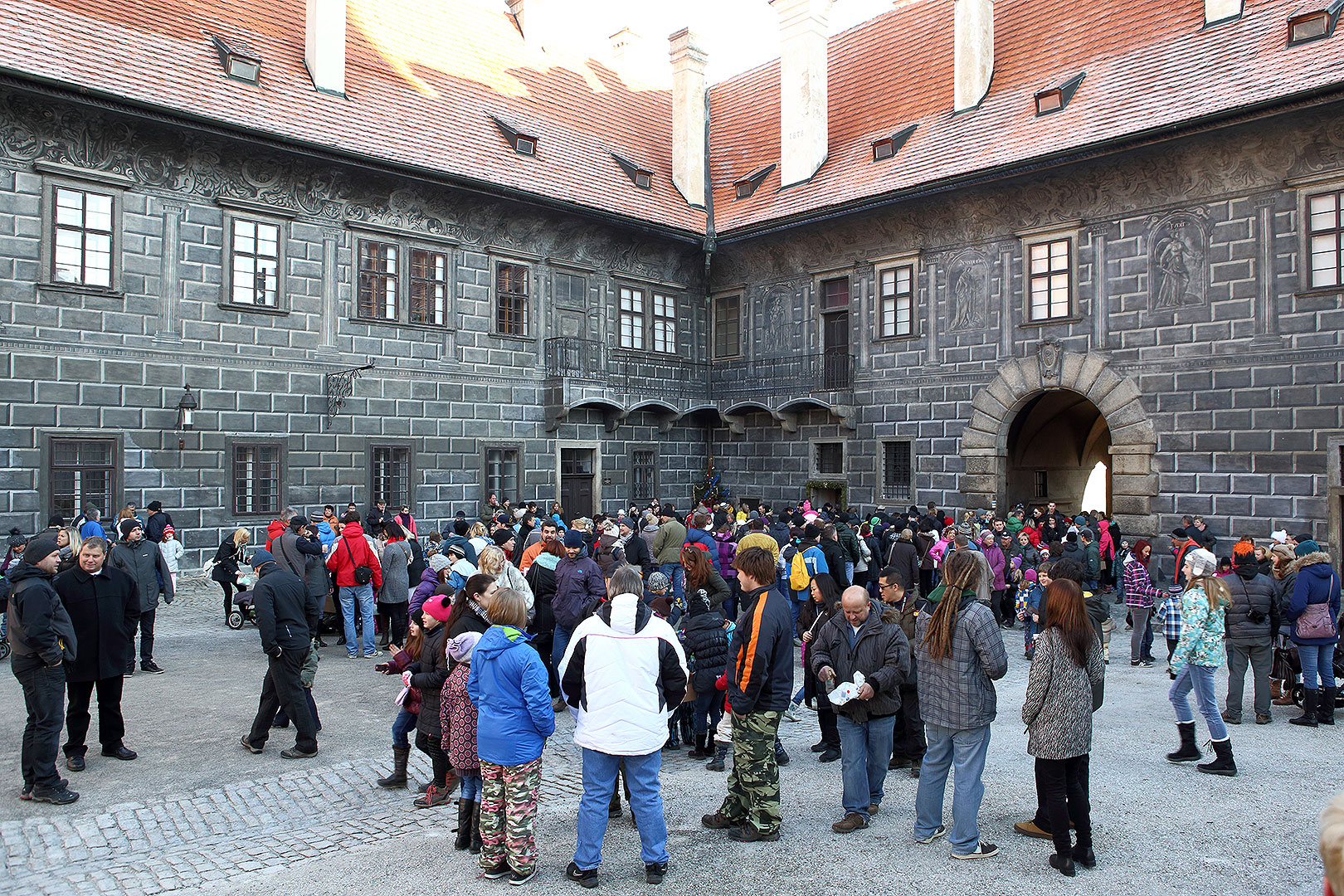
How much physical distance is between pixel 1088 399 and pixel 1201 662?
489 inches

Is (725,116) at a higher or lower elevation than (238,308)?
higher

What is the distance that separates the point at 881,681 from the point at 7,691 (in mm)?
9019

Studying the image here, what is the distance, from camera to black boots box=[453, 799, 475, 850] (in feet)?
19.0

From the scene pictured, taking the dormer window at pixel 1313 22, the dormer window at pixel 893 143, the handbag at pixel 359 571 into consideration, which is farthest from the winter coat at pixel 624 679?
the dormer window at pixel 893 143

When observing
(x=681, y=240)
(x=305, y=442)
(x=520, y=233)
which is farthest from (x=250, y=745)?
(x=681, y=240)

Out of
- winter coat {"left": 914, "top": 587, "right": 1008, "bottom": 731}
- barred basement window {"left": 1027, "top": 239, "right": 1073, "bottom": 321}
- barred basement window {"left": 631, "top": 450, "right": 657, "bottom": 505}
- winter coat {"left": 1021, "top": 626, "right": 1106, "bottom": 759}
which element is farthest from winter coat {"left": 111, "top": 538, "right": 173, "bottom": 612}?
barred basement window {"left": 1027, "top": 239, "right": 1073, "bottom": 321}

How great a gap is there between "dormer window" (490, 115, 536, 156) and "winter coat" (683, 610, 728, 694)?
56.1 ft

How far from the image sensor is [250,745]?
770 cm

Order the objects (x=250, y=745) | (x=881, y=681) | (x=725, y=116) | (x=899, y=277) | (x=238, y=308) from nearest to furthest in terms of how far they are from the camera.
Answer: (x=881, y=681)
(x=250, y=745)
(x=238, y=308)
(x=899, y=277)
(x=725, y=116)

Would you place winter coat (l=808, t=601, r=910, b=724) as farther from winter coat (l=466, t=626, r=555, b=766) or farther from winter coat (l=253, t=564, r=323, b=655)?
winter coat (l=253, t=564, r=323, b=655)

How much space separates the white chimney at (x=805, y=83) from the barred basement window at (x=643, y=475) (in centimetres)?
791

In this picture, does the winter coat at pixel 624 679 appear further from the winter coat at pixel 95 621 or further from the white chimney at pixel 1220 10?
the white chimney at pixel 1220 10

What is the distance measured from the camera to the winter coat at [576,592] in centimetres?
879

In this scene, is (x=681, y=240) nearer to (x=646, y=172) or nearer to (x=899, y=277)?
(x=646, y=172)
